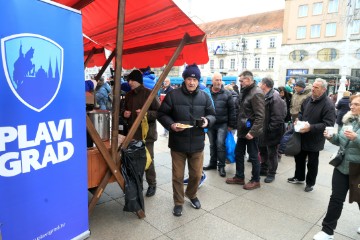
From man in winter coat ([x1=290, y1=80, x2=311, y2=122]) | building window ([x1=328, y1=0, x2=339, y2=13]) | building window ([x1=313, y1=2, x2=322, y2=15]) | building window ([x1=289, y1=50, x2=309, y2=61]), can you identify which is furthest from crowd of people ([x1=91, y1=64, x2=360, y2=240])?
building window ([x1=313, y1=2, x2=322, y2=15])

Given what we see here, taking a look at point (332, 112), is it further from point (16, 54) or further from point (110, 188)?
point (16, 54)

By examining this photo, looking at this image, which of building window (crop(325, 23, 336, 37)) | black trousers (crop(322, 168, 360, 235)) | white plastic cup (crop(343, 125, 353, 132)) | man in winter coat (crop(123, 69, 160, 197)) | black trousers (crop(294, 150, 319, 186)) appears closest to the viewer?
white plastic cup (crop(343, 125, 353, 132))

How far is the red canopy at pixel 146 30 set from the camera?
10.1ft

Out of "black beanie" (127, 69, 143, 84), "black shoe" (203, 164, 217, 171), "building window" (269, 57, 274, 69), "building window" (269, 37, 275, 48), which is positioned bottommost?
"black shoe" (203, 164, 217, 171)

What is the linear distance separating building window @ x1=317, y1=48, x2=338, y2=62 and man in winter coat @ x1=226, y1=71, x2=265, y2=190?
3784cm

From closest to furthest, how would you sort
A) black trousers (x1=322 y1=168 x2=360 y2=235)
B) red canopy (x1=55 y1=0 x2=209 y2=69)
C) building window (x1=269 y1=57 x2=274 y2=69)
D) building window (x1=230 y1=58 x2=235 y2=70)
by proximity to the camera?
1. black trousers (x1=322 y1=168 x2=360 y2=235)
2. red canopy (x1=55 y1=0 x2=209 y2=69)
3. building window (x1=269 y1=57 x2=274 y2=69)
4. building window (x1=230 y1=58 x2=235 y2=70)

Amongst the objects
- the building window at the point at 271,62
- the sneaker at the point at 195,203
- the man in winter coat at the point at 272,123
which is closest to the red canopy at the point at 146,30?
the man in winter coat at the point at 272,123

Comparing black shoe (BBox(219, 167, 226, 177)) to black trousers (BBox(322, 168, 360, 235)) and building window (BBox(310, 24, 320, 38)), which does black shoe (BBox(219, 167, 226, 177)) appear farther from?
building window (BBox(310, 24, 320, 38))

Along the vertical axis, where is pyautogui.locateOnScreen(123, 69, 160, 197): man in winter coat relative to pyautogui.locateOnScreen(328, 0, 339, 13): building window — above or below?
below

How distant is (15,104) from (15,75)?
0.21 metres

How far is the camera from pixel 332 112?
3895mm

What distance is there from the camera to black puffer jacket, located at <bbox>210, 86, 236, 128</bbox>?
15.8 feet

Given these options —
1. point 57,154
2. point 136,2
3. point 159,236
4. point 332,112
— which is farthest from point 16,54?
point 332,112

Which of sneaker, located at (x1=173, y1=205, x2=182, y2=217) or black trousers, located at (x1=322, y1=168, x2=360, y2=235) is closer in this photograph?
black trousers, located at (x1=322, y1=168, x2=360, y2=235)
